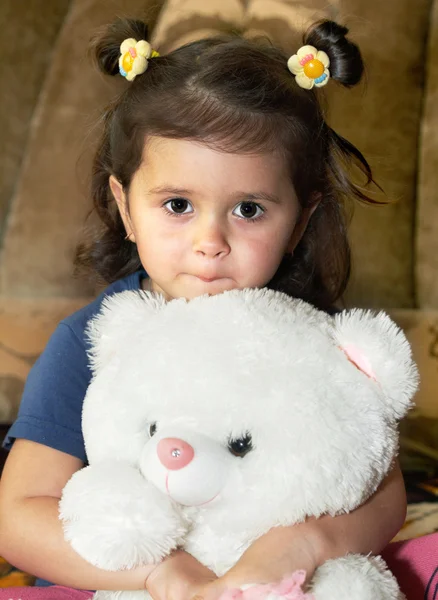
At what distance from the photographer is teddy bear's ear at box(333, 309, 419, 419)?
68cm

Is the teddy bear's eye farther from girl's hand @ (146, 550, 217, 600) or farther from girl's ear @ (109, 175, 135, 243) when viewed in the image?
girl's ear @ (109, 175, 135, 243)

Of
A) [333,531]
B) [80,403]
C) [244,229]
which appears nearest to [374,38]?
[244,229]

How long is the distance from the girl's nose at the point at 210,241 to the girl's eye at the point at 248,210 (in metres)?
0.04

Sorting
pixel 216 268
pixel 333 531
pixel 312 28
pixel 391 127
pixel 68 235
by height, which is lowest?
pixel 68 235

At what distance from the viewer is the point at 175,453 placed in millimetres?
595

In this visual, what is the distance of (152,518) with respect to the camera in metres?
0.60

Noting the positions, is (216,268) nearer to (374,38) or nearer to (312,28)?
(312,28)

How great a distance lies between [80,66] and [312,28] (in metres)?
0.59

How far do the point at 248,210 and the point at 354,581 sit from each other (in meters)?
0.42

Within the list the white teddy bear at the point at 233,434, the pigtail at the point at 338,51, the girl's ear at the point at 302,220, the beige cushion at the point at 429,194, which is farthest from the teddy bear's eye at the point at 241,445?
the beige cushion at the point at 429,194

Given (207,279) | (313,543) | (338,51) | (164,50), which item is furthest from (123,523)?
(164,50)

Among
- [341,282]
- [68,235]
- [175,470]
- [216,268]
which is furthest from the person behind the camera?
[68,235]

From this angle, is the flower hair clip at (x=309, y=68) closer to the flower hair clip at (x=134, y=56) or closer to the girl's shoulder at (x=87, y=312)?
the flower hair clip at (x=134, y=56)

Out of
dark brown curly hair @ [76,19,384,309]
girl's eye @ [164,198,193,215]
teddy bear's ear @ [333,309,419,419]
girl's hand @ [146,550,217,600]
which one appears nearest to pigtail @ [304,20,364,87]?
dark brown curly hair @ [76,19,384,309]
